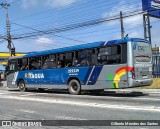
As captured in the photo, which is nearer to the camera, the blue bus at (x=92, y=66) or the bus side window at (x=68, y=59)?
the blue bus at (x=92, y=66)

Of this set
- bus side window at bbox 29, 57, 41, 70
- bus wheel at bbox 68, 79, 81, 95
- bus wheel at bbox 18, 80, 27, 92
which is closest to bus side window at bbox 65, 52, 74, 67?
bus wheel at bbox 68, 79, 81, 95

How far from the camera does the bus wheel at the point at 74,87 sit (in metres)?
20.8

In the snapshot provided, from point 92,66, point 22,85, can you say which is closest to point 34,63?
point 22,85

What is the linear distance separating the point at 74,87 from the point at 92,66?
2267mm

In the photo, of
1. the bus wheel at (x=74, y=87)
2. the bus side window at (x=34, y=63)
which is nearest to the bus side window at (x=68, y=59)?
the bus wheel at (x=74, y=87)

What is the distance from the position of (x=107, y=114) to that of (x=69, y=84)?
10009 millimetres

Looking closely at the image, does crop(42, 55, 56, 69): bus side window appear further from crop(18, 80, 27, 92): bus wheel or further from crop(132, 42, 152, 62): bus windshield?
crop(132, 42, 152, 62): bus windshield

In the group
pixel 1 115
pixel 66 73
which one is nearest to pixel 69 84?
pixel 66 73

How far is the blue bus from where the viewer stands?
1792cm

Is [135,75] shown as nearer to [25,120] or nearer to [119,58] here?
[119,58]

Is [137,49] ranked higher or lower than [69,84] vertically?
higher

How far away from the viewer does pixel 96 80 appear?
19578mm

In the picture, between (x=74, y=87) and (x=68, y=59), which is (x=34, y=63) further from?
(x=74, y=87)

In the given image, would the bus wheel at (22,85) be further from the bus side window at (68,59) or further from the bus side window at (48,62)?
the bus side window at (68,59)
